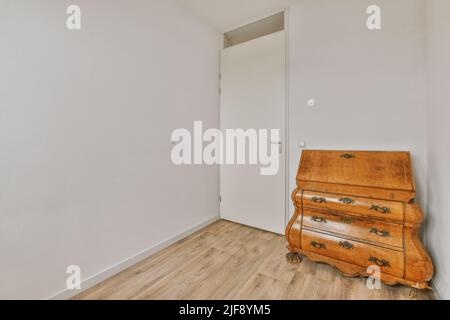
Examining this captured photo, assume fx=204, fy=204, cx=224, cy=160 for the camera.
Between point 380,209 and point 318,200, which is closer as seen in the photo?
point 380,209

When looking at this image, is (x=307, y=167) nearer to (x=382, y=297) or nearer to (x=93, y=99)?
(x=382, y=297)

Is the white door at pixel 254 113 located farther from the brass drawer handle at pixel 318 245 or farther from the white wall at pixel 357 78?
the brass drawer handle at pixel 318 245

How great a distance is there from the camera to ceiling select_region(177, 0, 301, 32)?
2.23 meters

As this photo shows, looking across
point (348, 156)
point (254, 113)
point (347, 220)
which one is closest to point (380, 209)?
point (347, 220)

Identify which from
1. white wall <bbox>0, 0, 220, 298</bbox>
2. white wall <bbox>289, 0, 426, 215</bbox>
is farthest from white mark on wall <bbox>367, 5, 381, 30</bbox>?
white wall <bbox>0, 0, 220, 298</bbox>

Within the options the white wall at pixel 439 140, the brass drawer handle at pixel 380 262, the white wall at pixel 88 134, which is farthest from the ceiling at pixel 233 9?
the brass drawer handle at pixel 380 262

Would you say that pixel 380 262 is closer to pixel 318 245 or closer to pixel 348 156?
pixel 318 245

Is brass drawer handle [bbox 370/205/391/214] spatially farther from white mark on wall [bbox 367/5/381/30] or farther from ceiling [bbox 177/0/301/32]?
ceiling [bbox 177/0/301/32]

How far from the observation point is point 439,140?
143 cm

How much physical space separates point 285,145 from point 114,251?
200cm

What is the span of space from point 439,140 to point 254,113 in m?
1.67

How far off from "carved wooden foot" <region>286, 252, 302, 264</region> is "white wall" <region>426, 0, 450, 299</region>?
928 mm

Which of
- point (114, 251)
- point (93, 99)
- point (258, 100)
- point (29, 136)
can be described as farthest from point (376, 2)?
point (114, 251)

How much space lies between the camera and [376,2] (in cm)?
182
